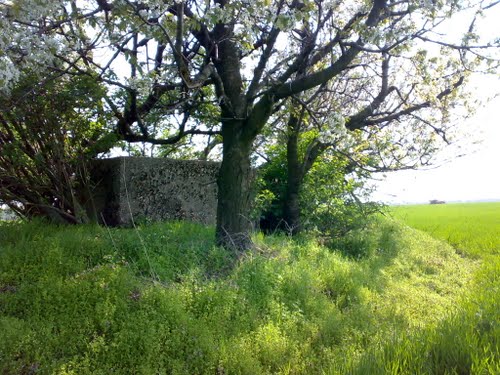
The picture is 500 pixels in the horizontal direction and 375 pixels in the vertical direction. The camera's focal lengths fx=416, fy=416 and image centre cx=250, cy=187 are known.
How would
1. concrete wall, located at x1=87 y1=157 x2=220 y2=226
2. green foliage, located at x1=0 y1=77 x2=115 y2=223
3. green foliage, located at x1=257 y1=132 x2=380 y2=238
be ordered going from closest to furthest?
green foliage, located at x1=0 y1=77 x2=115 y2=223 < concrete wall, located at x1=87 y1=157 x2=220 y2=226 < green foliage, located at x1=257 y1=132 x2=380 y2=238

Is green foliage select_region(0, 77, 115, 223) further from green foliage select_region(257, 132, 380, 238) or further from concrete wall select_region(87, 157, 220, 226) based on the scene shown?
green foliage select_region(257, 132, 380, 238)

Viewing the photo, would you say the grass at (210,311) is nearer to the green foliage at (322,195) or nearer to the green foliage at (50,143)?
the green foliage at (50,143)

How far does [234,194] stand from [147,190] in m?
2.37

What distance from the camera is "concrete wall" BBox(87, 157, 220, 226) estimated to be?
26.2 ft

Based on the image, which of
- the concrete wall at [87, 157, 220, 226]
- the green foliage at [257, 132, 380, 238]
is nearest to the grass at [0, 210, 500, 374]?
the concrete wall at [87, 157, 220, 226]

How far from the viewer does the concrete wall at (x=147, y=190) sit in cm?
798

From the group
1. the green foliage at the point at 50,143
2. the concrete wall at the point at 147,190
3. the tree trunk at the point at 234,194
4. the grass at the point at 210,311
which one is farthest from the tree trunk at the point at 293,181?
the green foliage at the point at 50,143

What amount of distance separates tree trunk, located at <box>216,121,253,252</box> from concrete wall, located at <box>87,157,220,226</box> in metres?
0.84

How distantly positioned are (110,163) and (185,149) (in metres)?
3.80

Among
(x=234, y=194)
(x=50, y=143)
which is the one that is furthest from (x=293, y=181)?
(x=50, y=143)

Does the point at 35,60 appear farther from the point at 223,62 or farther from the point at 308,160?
the point at 308,160

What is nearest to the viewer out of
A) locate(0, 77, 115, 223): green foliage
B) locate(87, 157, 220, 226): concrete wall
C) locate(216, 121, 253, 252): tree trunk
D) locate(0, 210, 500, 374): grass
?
locate(0, 210, 500, 374): grass

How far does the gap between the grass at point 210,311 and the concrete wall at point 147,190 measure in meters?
1.12

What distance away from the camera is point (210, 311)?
15.1 ft
